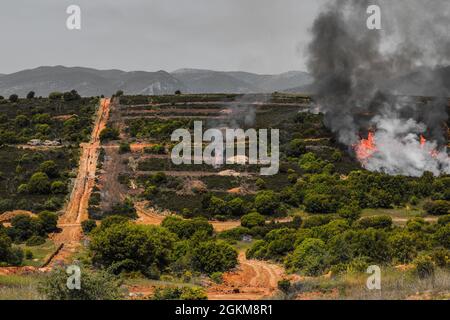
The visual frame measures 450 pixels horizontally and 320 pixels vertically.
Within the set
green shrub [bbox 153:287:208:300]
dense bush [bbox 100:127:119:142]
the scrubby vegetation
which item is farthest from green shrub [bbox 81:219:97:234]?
dense bush [bbox 100:127:119:142]

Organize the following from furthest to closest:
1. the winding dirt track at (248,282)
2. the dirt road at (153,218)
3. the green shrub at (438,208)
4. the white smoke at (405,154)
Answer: the white smoke at (405,154), the green shrub at (438,208), the dirt road at (153,218), the winding dirt track at (248,282)

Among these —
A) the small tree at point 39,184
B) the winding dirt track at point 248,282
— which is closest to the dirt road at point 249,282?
the winding dirt track at point 248,282

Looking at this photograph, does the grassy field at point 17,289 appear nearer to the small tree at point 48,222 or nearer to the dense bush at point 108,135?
the small tree at point 48,222

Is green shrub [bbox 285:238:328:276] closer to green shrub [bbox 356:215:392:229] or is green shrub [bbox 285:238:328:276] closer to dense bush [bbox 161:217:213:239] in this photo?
green shrub [bbox 356:215:392:229]

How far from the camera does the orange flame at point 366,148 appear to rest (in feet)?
223

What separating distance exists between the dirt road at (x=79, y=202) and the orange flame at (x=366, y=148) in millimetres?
33741

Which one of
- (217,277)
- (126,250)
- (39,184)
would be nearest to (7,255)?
(126,250)

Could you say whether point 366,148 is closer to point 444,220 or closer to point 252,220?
point 444,220

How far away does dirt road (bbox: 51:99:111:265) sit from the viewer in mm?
40244

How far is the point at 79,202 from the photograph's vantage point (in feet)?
183

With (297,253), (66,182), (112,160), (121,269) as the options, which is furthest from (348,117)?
(121,269)

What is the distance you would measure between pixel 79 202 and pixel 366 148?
36.8 metres

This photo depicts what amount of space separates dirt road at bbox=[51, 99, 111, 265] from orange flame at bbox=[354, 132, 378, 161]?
111ft

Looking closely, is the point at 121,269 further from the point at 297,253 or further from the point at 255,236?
the point at 255,236
